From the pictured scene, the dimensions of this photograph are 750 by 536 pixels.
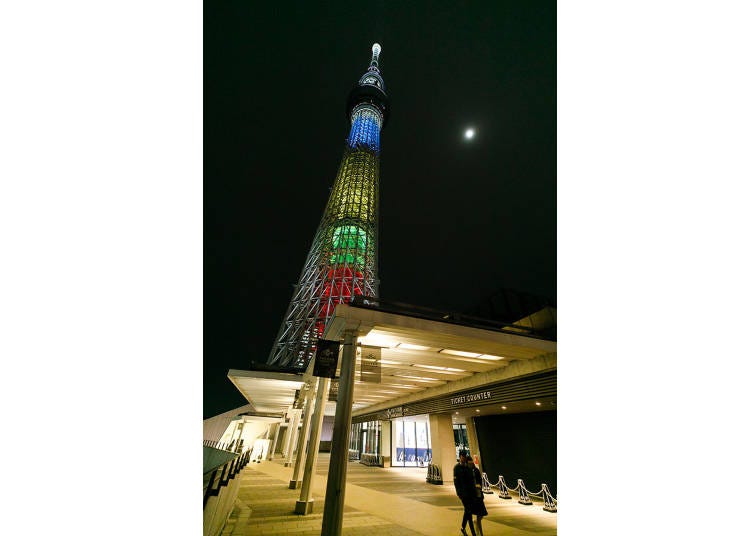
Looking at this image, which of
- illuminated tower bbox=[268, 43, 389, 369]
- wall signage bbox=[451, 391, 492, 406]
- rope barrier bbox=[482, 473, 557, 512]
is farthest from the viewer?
illuminated tower bbox=[268, 43, 389, 369]

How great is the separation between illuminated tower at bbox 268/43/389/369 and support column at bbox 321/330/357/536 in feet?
70.6

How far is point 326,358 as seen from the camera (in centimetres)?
603

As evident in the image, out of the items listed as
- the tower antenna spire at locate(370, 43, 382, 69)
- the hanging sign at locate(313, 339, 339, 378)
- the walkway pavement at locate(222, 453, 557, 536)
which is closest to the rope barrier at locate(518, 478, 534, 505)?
the walkway pavement at locate(222, 453, 557, 536)

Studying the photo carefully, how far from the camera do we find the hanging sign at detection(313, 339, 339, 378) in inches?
233

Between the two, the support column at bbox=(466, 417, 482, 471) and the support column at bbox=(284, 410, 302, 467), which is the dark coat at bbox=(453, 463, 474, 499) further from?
the support column at bbox=(284, 410, 302, 467)

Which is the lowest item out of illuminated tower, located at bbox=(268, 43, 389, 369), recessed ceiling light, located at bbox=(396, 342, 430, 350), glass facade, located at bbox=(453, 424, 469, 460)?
glass facade, located at bbox=(453, 424, 469, 460)

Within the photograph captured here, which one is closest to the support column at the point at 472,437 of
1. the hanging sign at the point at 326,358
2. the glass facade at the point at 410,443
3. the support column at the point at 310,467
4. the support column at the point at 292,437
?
the glass facade at the point at 410,443

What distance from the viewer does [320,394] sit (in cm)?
745

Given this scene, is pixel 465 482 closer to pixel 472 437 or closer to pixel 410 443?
pixel 472 437

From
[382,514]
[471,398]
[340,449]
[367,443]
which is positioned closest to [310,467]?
[382,514]
